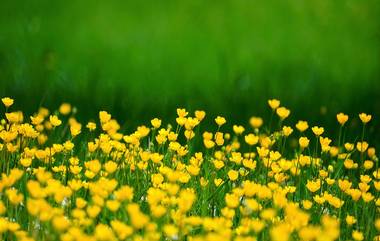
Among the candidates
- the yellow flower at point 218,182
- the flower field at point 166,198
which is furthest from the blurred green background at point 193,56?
the yellow flower at point 218,182

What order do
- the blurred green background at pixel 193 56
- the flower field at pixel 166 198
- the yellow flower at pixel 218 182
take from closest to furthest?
the flower field at pixel 166 198, the yellow flower at pixel 218 182, the blurred green background at pixel 193 56

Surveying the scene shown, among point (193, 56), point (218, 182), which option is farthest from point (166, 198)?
point (193, 56)

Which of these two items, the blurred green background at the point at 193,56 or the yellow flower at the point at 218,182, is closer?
the yellow flower at the point at 218,182

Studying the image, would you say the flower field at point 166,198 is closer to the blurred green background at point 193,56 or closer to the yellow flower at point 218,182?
the yellow flower at point 218,182

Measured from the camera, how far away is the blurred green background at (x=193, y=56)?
21.2ft

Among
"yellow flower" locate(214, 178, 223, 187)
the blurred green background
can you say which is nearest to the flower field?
"yellow flower" locate(214, 178, 223, 187)

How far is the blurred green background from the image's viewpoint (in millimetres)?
6453

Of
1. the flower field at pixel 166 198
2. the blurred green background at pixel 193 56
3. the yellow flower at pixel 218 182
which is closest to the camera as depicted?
the flower field at pixel 166 198

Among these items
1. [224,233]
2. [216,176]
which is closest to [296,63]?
[216,176]

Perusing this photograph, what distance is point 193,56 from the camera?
8008 millimetres

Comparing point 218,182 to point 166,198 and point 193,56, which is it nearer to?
point 166,198

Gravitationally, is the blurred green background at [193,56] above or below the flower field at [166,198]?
above

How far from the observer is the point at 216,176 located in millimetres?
4121

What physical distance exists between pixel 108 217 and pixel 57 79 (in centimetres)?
377
